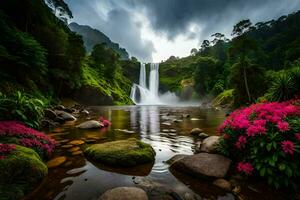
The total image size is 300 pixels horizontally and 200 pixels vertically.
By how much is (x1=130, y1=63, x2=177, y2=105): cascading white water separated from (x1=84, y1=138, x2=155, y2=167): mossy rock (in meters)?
54.6

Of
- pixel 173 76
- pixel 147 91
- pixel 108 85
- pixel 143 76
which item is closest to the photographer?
pixel 108 85

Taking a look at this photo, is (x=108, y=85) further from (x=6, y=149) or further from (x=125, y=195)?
(x=125, y=195)

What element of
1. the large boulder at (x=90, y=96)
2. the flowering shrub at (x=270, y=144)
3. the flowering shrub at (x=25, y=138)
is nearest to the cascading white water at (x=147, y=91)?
the large boulder at (x=90, y=96)

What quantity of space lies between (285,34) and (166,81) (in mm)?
50277

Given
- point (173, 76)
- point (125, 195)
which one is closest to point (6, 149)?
point (125, 195)

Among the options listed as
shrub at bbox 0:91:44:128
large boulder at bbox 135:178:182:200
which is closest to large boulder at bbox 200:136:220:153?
large boulder at bbox 135:178:182:200

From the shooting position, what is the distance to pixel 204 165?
13.3ft

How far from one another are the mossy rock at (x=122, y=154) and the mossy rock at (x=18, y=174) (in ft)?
4.64

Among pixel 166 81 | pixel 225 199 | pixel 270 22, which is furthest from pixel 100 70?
pixel 270 22

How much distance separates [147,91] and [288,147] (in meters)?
66.2

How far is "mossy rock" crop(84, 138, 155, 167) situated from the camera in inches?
178

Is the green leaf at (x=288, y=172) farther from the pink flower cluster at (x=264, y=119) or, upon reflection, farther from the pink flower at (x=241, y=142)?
the pink flower at (x=241, y=142)

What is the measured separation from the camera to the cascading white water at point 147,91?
62.3 meters

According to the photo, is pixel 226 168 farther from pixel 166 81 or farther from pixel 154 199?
pixel 166 81
